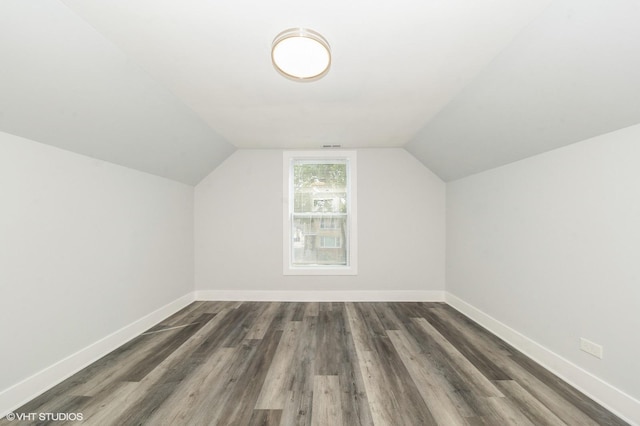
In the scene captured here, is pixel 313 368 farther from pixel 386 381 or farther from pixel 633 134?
pixel 633 134

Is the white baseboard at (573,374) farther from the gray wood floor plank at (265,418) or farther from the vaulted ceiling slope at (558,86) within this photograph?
the gray wood floor plank at (265,418)

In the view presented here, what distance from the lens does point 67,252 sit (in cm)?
203

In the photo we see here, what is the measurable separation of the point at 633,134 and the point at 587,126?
0.23 metres

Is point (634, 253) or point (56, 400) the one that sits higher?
point (634, 253)

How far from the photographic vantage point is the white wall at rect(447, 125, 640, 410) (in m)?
1.61

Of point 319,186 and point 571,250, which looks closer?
point 571,250

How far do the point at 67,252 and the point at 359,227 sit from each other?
3.28 meters

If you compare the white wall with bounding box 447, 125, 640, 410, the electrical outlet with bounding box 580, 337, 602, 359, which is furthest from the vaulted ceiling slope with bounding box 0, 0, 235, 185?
the electrical outlet with bounding box 580, 337, 602, 359

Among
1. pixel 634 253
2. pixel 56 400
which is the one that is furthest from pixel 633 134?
pixel 56 400

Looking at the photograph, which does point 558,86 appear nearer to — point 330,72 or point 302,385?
point 330,72

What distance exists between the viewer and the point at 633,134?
1582mm

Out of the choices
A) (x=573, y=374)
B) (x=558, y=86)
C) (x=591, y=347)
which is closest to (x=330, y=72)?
(x=558, y=86)

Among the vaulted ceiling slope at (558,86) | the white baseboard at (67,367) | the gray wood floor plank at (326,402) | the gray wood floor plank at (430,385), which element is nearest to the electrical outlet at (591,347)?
the gray wood floor plank at (430,385)

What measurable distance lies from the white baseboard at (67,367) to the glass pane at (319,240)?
2.07 meters
